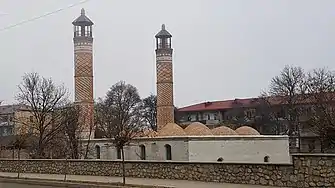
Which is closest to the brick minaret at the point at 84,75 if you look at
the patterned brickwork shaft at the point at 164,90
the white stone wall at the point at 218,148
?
the patterned brickwork shaft at the point at 164,90

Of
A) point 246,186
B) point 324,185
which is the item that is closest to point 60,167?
point 246,186

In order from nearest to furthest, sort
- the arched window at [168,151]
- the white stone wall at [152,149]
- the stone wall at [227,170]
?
the stone wall at [227,170], the white stone wall at [152,149], the arched window at [168,151]

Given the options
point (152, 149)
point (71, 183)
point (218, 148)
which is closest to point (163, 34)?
point (152, 149)

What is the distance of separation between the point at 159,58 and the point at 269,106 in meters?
20.8

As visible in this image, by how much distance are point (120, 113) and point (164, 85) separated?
6.07 meters

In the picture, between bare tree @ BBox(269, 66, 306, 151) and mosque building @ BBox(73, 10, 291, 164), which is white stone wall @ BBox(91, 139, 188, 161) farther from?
bare tree @ BBox(269, 66, 306, 151)

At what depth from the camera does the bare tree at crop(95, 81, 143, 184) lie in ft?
139

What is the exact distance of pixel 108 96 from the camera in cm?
7700

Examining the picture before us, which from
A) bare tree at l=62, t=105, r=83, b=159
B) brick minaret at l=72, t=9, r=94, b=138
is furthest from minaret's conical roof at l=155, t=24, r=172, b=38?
bare tree at l=62, t=105, r=83, b=159

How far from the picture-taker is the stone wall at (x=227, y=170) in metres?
17.9

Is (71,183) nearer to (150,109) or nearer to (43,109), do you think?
(43,109)

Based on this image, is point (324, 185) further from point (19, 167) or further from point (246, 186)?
point (19, 167)

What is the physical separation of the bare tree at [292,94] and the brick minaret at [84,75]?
24.3m

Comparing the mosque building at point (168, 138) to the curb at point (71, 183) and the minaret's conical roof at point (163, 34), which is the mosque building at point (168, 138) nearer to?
the minaret's conical roof at point (163, 34)
